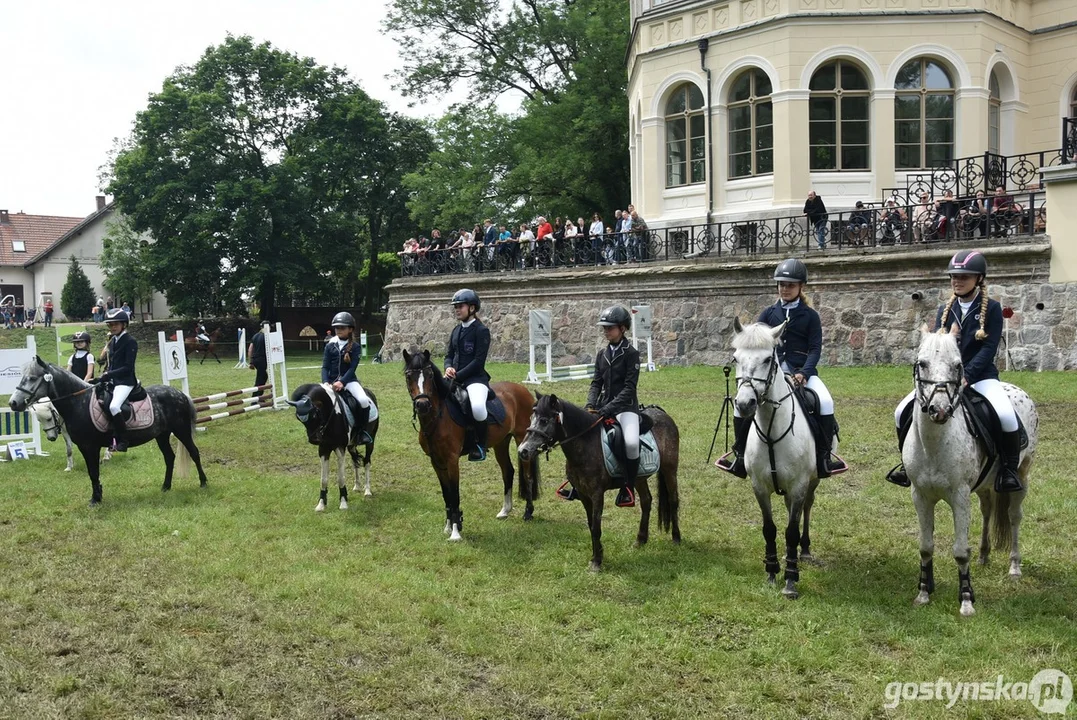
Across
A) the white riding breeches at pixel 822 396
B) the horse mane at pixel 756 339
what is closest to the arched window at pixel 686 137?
the white riding breeches at pixel 822 396

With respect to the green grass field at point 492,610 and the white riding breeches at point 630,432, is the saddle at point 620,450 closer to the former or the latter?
the white riding breeches at point 630,432

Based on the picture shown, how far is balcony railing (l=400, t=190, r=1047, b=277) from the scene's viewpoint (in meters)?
19.6

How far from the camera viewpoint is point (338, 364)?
11391mm

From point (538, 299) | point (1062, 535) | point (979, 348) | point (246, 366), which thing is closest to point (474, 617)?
point (979, 348)

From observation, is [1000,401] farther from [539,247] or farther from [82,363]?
[539,247]

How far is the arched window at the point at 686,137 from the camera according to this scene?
2719cm

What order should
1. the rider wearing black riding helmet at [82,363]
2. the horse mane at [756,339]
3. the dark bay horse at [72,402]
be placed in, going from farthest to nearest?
the rider wearing black riding helmet at [82,363] < the dark bay horse at [72,402] < the horse mane at [756,339]

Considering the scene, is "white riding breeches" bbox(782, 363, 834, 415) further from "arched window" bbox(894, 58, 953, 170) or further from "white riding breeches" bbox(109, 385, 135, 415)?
"arched window" bbox(894, 58, 953, 170)

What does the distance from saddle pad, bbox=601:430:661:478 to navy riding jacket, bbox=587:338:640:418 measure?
26 cm

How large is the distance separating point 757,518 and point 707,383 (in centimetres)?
1093

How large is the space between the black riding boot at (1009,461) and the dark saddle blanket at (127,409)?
9867mm

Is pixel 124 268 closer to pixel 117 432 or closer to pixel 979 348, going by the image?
pixel 117 432

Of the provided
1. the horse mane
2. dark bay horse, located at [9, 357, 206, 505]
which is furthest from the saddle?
dark bay horse, located at [9, 357, 206, 505]

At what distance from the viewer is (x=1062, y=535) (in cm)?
828
